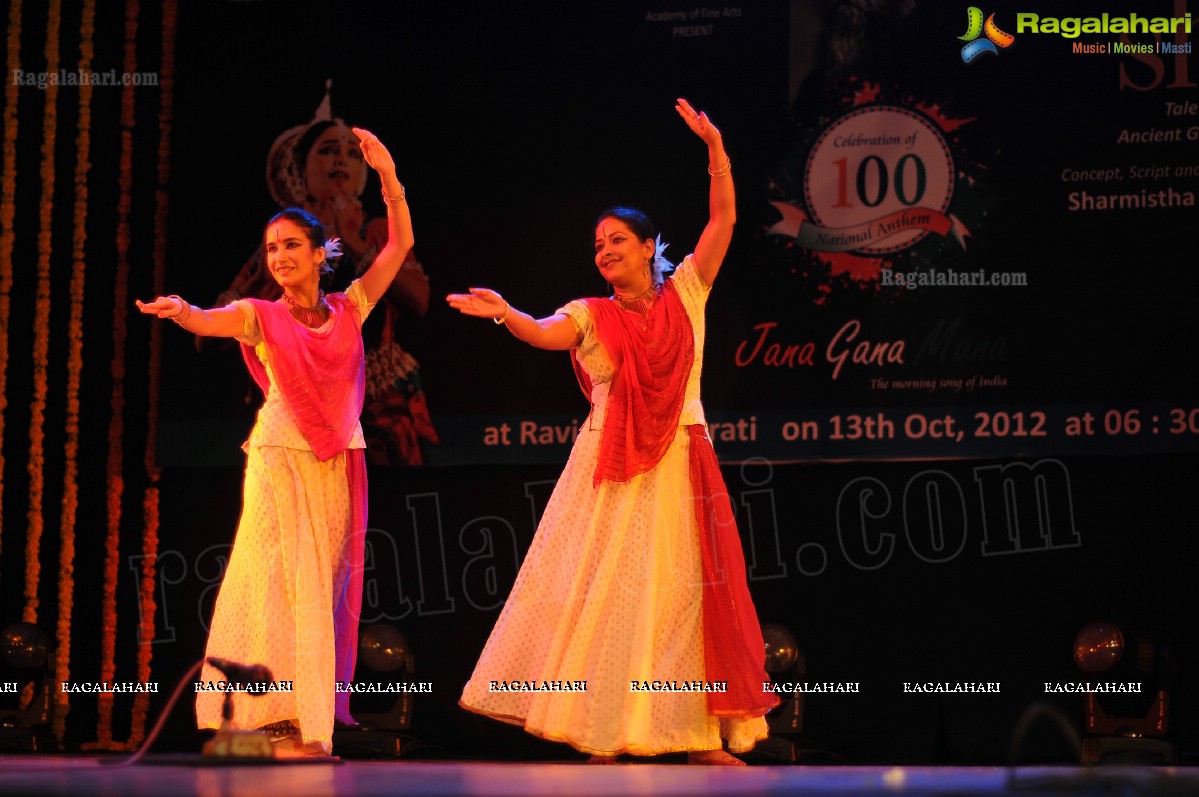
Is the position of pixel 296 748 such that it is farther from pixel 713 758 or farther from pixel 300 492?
pixel 713 758

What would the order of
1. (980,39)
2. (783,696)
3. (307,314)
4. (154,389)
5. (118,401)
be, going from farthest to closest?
(118,401)
(154,389)
(980,39)
(783,696)
(307,314)

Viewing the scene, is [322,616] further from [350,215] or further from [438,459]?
[350,215]

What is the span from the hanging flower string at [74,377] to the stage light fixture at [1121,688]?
3.74 m

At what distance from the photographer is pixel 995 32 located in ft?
17.0

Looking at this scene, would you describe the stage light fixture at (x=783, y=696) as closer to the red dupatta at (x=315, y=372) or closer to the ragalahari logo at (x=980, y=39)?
the red dupatta at (x=315, y=372)

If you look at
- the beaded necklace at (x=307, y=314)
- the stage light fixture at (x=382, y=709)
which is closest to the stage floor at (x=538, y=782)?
the beaded necklace at (x=307, y=314)

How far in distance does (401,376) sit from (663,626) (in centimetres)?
188

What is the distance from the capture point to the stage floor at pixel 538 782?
237 centimetres

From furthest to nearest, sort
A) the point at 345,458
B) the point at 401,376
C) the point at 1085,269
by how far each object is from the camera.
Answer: the point at 401,376
the point at 1085,269
the point at 345,458

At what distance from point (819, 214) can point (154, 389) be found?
2.61 metres

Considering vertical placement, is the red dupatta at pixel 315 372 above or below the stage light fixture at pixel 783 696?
above

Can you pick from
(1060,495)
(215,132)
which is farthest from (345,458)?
(1060,495)

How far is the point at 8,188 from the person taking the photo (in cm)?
578

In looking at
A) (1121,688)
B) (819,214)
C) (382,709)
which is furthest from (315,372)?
(1121,688)
